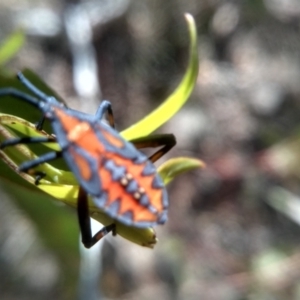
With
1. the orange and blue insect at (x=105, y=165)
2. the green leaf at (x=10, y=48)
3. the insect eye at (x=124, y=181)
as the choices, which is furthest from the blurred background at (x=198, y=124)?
the insect eye at (x=124, y=181)

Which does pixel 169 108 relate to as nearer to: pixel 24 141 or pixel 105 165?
pixel 105 165

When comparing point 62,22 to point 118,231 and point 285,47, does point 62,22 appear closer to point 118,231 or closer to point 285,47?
point 285,47

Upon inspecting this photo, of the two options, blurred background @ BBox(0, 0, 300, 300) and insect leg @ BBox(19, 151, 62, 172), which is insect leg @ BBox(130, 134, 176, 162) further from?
blurred background @ BBox(0, 0, 300, 300)

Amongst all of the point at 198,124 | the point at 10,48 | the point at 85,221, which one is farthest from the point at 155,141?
the point at 198,124

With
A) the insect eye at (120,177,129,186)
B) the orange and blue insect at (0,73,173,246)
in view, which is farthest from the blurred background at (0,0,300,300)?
the insect eye at (120,177,129,186)

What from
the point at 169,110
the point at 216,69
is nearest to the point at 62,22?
the point at 216,69
